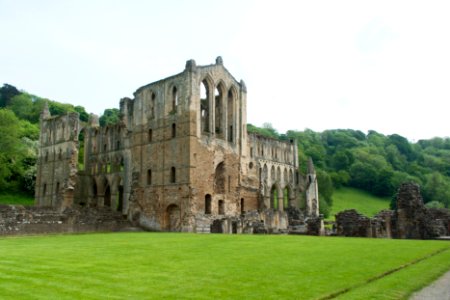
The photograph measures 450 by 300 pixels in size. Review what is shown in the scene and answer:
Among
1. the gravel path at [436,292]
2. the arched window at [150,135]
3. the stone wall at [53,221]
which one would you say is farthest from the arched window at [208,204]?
the gravel path at [436,292]

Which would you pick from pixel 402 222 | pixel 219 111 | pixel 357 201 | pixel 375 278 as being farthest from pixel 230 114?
pixel 357 201

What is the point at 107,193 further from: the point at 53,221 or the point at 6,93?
the point at 6,93

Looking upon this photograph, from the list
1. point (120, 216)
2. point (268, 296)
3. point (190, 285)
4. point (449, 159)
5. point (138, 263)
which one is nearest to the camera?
point (268, 296)

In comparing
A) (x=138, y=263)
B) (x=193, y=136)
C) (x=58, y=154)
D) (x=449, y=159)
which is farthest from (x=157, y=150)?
(x=449, y=159)

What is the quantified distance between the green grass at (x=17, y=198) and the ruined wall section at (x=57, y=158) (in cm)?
556

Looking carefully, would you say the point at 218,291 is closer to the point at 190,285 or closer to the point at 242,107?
the point at 190,285

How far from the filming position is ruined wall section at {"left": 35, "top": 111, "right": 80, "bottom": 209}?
39219mm

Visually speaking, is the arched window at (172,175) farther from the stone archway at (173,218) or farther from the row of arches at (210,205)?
the row of arches at (210,205)

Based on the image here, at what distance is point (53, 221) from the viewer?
90.4 feet

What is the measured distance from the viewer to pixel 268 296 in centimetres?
697

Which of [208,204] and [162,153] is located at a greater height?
[162,153]

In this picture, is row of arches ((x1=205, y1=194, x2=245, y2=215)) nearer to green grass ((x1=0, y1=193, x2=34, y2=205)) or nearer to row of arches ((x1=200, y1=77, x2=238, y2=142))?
row of arches ((x1=200, y1=77, x2=238, y2=142))

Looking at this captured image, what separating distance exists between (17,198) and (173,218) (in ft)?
90.6

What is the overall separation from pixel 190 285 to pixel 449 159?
112965mm
